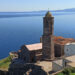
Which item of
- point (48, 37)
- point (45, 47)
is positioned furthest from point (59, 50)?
point (48, 37)

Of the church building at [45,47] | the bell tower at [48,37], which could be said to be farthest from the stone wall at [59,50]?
the bell tower at [48,37]

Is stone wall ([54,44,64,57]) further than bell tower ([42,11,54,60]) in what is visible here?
Yes

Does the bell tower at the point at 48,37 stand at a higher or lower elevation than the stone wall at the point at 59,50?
higher

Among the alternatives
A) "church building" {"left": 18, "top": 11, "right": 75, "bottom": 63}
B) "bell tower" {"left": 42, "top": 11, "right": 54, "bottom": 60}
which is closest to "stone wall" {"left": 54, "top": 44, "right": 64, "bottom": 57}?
"church building" {"left": 18, "top": 11, "right": 75, "bottom": 63}

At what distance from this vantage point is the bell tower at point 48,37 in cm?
2342

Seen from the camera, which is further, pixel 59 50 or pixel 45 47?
pixel 59 50

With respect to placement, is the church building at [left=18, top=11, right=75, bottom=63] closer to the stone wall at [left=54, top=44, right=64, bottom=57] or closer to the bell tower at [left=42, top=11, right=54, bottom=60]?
the bell tower at [left=42, top=11, right=54, bottom=60]

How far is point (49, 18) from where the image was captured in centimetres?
2339

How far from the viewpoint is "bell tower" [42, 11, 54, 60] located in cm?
2342

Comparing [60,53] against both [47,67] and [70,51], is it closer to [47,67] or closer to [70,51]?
[70,51]

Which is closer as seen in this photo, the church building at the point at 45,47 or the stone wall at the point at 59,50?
the church building at the point at 45,47

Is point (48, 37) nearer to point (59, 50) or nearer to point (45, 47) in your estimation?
point (45, 47)

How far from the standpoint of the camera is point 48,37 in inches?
930

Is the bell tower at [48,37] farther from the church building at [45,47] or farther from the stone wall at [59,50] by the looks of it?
the stone wall at [59,50]
